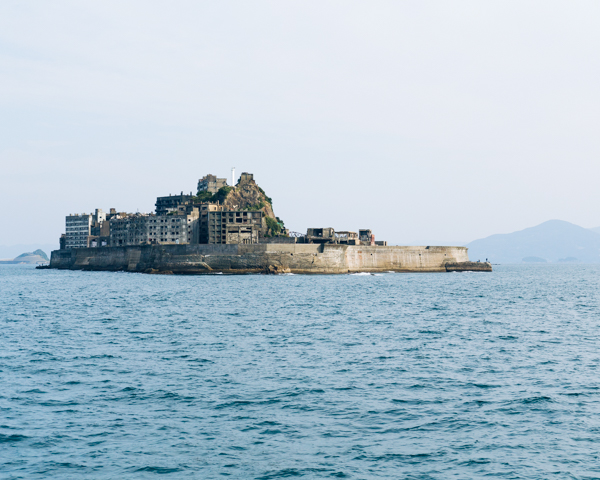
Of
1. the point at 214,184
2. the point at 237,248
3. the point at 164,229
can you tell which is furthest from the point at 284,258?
the point at 214,184

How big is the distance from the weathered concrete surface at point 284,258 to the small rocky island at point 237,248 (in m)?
0.20

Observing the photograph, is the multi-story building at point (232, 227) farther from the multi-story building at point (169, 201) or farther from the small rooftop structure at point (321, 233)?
the multi-story building at point (169, 201)

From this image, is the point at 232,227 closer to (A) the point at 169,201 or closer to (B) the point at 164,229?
(B) the point at 164,229

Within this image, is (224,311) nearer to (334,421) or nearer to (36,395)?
(36,395)

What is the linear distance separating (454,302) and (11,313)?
4348 centimetres

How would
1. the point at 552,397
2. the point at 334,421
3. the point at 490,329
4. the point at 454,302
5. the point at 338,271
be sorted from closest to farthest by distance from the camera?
the point at 334,421
the point at 552,397
the point at 490,329
the point at 454,302
the point at 338,271

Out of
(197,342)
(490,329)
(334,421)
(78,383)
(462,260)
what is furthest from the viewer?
(462,260)

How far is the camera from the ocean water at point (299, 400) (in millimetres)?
15328

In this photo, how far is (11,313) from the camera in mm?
52562

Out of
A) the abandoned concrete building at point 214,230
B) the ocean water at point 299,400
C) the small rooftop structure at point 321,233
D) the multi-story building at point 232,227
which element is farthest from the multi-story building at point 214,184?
the ocean water at point 299,400

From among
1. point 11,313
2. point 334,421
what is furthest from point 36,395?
point 11,313

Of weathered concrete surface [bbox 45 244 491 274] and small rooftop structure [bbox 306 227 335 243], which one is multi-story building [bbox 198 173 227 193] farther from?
small rooftop structure [bbox 306 227 335 243]

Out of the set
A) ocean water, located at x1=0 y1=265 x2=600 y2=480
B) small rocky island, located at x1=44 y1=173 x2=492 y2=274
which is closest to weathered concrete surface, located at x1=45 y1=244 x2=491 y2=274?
small rocky island, located at x1=44 y1=173 x2=492 y2=274

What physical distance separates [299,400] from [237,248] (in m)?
102
